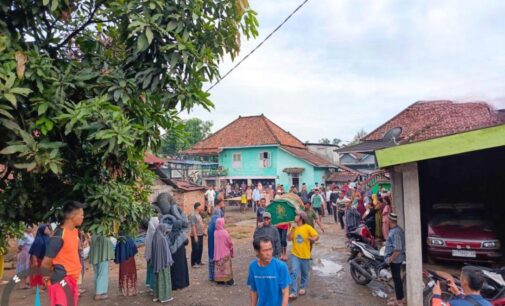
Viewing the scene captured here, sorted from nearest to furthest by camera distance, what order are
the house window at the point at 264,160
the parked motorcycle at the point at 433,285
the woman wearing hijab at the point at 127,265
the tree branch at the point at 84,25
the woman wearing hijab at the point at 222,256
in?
1. the tree branch at the point at 84,25
2. the parked motorcycle at the point at 433,285
3. the woman wearing hijab at the point at 127,265
4. the woman wearing hijab at the point at 222,256
5. the house window at the point at 264,160

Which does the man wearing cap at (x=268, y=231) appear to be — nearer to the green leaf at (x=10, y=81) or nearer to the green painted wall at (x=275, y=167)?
the green leaf at (x=10, y=81)

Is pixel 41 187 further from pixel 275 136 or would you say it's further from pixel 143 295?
pixel 275 136

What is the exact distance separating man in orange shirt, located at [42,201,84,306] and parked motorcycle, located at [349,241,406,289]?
19.0 ft

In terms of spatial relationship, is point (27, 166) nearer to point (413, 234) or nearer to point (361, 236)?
point (413, 234)

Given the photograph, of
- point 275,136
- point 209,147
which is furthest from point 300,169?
point 209,147

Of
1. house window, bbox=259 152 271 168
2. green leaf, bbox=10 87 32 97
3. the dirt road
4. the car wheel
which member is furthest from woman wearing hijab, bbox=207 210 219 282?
house window, bbox=259 152 271 168

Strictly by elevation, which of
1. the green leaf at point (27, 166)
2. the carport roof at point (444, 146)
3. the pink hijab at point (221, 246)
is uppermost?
the carport roof at point (444, 146)

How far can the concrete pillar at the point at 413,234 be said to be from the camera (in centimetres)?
667

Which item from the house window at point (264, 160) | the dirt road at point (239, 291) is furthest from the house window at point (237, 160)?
the dirt road at point (239, 291)

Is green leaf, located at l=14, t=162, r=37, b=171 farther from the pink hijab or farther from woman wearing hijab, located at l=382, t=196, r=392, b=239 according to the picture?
woman wearing hijab, located at l=382, t=196, r=392, b=239

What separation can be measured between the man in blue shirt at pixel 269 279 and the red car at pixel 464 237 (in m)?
5.76

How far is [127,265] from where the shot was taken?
7.96 m

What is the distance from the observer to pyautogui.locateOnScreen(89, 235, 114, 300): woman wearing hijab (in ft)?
25.1

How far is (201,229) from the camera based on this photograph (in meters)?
10.2
